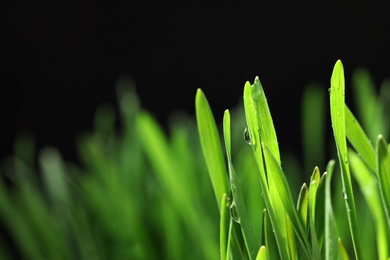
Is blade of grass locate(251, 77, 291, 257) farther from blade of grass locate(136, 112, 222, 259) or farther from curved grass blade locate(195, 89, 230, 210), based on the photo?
blade of grass locate(136, 112, 222, 259)

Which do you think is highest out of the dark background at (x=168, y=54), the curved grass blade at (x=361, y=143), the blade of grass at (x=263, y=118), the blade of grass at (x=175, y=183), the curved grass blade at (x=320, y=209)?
the dark background at (x=168, y=54)

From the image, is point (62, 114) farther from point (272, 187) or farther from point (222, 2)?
point (272, 187)

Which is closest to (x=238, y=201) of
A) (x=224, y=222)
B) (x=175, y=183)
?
(x=224, y=222)

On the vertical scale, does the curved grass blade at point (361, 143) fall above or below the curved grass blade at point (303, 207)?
above

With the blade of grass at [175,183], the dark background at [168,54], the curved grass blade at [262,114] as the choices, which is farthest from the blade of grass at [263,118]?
the dark background at [168,54]

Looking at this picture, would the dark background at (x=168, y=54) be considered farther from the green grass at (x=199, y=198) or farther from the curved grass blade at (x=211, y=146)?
the curved grass blade at (x=211, y=146)

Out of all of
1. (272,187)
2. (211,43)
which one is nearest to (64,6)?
(211,43)
